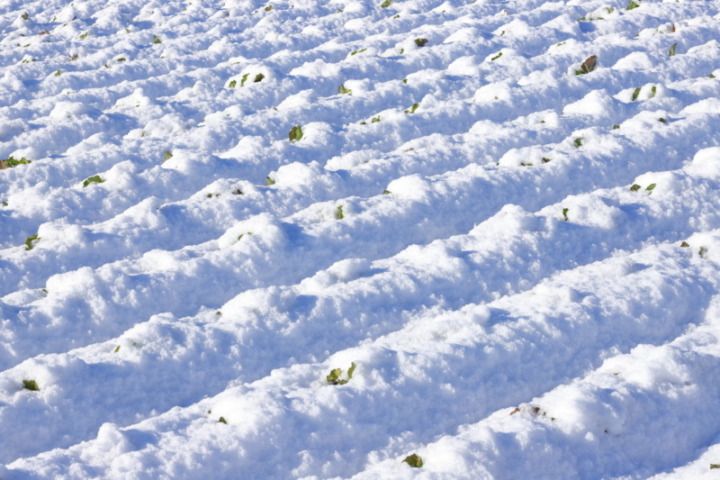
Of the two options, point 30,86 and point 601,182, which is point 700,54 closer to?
point 601,182

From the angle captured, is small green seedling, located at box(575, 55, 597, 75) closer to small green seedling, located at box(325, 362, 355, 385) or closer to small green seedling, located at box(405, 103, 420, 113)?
small green seedling, located at box(405, 103, 420, 113)

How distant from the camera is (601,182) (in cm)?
335

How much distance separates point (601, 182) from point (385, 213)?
0.95 m

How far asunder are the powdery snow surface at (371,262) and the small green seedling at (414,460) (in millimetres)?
16

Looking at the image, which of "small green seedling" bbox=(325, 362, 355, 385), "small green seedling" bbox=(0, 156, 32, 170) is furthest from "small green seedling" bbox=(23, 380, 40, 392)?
"small green seedling" bbox=(0, 156, 32, 170)

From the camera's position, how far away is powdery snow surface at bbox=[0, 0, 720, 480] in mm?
2035

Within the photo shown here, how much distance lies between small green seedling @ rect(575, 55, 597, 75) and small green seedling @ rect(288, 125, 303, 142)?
1.66 metres

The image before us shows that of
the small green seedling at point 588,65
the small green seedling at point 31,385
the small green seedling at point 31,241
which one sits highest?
the small green seedling at point 31,241

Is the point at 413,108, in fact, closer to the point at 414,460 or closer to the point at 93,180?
the point at 93,180

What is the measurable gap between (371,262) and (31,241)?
4.25 feet

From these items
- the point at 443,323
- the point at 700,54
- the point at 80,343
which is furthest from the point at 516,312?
the point at 700,54

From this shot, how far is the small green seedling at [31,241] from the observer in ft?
9.87

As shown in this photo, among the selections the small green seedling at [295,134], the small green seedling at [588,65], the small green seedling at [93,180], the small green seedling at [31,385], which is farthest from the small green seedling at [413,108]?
the small green seedling at [31,385]

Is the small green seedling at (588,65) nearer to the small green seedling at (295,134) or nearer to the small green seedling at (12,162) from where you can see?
the small green seedling at (295,134)
